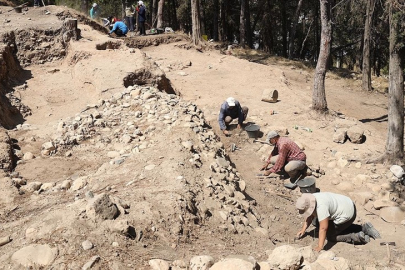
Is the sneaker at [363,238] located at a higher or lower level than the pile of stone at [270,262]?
lower

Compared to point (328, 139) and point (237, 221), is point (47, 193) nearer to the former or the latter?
point (237, 221)

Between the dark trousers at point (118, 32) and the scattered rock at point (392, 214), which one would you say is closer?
the scattered rock at point (392, 214)

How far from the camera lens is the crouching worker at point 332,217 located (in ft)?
14.9

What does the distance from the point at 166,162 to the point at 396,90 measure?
432 cm

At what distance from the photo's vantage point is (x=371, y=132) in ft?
28.5

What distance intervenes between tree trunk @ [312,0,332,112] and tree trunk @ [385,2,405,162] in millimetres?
2071

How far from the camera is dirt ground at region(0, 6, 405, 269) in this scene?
3797 mm

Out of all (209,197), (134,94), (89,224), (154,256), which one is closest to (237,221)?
(209,197)

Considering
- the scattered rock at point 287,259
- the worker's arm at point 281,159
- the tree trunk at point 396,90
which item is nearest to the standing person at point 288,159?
the worker's arm at point 281,159

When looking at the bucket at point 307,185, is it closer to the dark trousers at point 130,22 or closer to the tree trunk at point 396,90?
the tree trunk at point 396,90

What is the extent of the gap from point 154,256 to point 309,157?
4874 mm

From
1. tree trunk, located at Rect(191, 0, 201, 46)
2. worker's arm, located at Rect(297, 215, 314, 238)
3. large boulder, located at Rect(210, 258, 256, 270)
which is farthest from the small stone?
tree trunk, located at Rect(191, 0, 201, 46)

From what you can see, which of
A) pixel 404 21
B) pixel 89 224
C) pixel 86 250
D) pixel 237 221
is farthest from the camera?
pixel 404 21

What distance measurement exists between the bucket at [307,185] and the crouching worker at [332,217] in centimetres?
129
